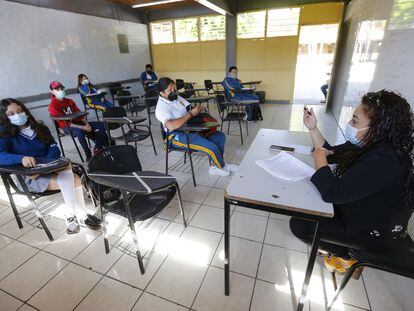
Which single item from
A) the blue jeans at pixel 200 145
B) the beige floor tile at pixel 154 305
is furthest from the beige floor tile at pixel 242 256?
the blue jeans at pixel 200 145

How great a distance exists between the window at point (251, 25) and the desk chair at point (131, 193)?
240 inches

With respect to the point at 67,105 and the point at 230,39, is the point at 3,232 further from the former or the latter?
the point at 230,39

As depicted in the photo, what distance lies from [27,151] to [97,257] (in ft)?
3.44

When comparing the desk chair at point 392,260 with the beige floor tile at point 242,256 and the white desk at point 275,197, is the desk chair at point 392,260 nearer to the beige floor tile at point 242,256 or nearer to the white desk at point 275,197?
the white desk at point 275,197

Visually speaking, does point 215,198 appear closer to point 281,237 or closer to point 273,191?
point 281,237

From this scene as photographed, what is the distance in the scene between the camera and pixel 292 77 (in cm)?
644

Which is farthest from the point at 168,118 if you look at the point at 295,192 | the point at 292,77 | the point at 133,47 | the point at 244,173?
the point at 133,47

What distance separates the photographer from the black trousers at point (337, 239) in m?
1.08

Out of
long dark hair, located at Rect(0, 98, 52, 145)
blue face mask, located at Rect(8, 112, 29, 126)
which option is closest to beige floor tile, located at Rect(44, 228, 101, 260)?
long dark hair, located at Rect(0, 98, 52, 145)

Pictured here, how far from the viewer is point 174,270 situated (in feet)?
5.02

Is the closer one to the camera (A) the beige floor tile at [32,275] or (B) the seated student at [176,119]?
(A) the beige floor tile at [32,275]

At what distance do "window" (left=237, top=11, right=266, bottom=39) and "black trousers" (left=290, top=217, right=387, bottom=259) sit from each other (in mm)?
6447

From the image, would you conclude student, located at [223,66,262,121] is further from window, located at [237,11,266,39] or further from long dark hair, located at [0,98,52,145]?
long dark hair, located at [0,98,52,145]

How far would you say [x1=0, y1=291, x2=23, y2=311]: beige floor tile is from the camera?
133 centimetres
